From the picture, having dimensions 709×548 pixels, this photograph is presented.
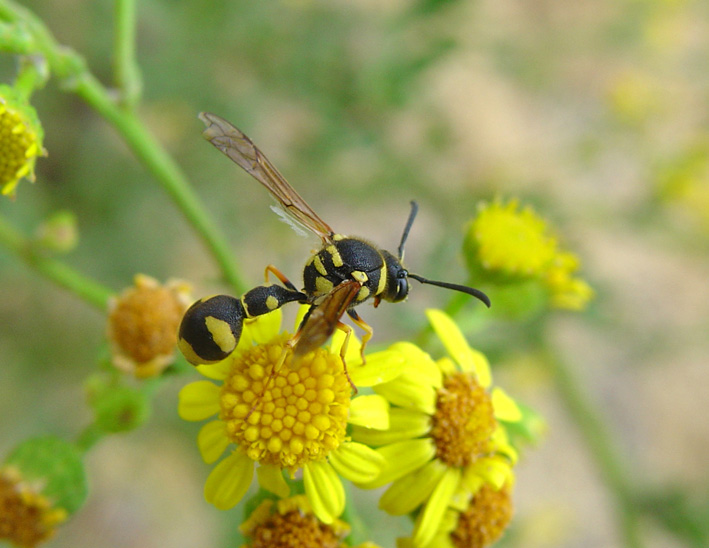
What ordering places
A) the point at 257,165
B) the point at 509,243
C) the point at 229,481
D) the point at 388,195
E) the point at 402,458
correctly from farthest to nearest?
the point at 388,195 → the point at 509,243 → the point at 257,165 → the point at 402,458 → the point at 229,481

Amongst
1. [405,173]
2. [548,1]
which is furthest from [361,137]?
[548,1]

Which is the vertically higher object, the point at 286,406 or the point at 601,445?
the point at 601,445

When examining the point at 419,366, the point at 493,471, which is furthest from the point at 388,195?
the point at 493,471

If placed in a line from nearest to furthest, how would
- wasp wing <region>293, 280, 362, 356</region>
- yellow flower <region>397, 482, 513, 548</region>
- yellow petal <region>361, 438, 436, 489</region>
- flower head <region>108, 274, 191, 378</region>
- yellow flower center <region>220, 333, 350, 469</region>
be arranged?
wasp wing <region>293, 280, 362, 356</region>, yellow flower center <region>220, 333, 350, 469</region>, yellow petal <region>361, 438, 436, 489</region>, yellow flower <region>397, 482, 513, 548</region>, flower head <region>108, 274, 191, 378</region>

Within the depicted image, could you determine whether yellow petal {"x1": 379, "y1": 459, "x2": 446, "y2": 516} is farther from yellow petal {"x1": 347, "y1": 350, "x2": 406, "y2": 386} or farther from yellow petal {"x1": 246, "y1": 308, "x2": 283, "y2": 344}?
yellow petal {"x1": 246, "y1": 308, "x2": 283, "y2": 344}

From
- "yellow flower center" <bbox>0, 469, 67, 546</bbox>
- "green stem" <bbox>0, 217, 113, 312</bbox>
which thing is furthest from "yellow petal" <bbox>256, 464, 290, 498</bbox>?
"green stem" <bbox>0, 217, 113, 312</bbox>

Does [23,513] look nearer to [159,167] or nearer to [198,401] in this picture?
[198,401]

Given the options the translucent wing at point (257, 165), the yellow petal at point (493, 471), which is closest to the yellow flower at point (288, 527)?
the yellow petal at point (493, 471)

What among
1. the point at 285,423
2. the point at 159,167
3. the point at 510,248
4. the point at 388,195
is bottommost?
the point at 285,423
